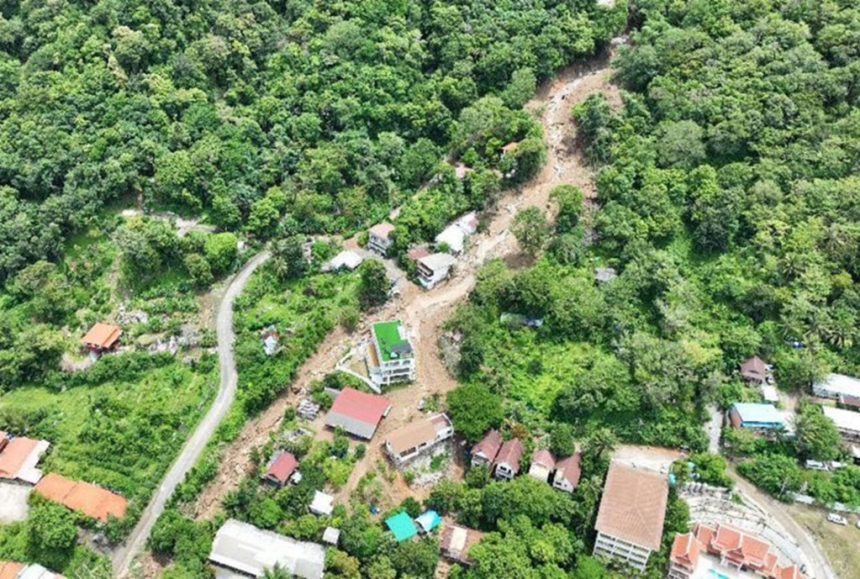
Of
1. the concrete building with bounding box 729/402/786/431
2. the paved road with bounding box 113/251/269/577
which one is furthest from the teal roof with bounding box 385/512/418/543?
the concrete building with bounding box 729/402/786/431

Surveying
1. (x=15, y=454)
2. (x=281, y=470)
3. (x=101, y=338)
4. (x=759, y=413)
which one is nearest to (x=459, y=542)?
(x=281, y=470)

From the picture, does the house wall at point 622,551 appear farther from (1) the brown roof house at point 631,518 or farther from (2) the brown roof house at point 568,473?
(2) the brown roof house at point 568,473

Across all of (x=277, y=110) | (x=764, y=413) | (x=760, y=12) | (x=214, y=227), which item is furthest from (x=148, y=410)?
(x=760, y=12)

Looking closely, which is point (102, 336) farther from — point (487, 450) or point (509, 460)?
point (509, 460)

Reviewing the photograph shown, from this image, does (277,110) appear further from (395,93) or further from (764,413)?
(764,413)

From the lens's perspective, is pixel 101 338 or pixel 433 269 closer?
pixel 101 338

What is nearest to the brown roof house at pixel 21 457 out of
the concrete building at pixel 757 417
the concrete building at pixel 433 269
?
the concrete building at pixel 433 269
